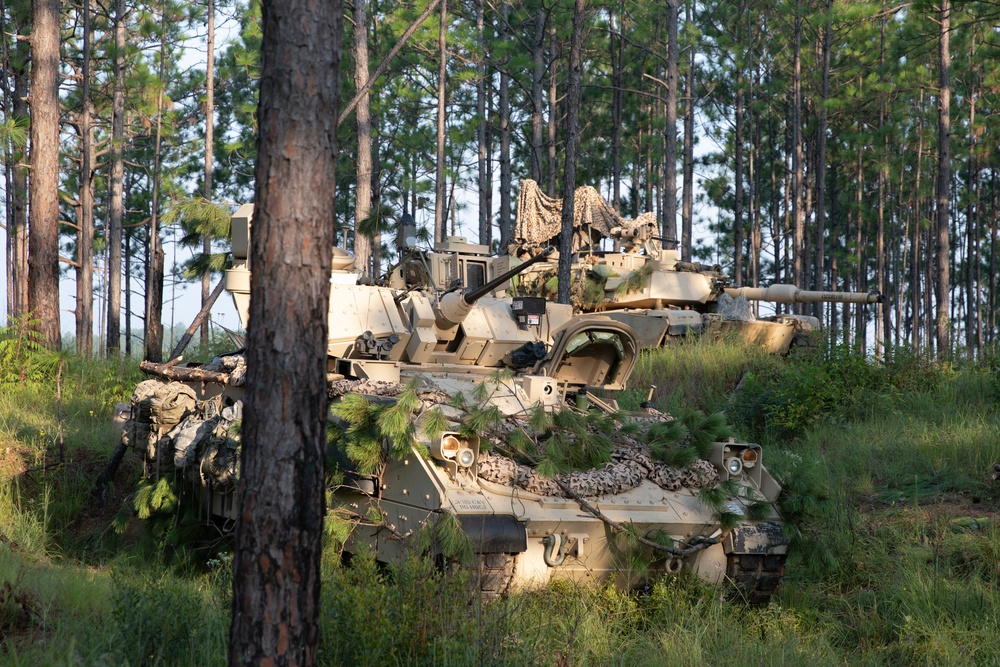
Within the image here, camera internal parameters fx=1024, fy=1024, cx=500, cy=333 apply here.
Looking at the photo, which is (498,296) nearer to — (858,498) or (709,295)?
(858,498)

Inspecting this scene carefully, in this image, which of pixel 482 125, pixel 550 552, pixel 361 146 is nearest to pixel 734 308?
pixel 361 146

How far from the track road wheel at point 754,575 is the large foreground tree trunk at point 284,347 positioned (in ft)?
12.7

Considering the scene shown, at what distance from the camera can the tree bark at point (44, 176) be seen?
555 inches

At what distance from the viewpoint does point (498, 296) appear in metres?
10.4

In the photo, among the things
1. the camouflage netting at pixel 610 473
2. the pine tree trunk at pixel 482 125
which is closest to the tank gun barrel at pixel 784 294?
the camouflage netting at pixel 610 473

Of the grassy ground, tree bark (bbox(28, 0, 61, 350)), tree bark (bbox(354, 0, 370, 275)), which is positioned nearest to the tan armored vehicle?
the grassy ground

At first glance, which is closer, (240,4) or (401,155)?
(240,4)

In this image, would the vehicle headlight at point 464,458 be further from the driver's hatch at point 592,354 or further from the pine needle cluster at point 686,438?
the driver's hatch at point 592,354

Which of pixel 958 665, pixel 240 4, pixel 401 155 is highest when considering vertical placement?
pixel 240 4

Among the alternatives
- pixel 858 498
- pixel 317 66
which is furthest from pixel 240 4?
pixel 317 66

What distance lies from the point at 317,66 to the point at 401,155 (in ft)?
95.3

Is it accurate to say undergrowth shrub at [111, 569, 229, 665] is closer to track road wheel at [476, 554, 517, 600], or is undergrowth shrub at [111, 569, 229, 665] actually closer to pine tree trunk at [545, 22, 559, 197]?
track road wheel at [476, 554, 517, 600]

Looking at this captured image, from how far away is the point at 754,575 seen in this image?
7.13m

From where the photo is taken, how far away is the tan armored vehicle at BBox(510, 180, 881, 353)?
52.0 feet
